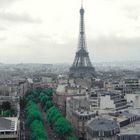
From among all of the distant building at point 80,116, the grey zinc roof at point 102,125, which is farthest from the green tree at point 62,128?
the grey zinc roof at point 102,125

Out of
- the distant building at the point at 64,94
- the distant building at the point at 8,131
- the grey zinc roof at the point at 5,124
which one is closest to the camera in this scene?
the distant building at the point at 8,131

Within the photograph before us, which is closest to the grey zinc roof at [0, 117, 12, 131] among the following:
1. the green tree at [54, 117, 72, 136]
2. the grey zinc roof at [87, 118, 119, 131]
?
the green tree at [54, 117, 72, 136]

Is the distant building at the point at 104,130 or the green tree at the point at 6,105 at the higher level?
the green tree at the point at 6,105

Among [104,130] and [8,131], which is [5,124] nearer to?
[8,131]

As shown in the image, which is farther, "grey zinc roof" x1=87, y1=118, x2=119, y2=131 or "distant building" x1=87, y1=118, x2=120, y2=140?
"grey zinc roof" x1=87, y1=118, x2=119, y2=131

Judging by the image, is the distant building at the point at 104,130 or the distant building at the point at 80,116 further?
the distant building at the point at 80,116

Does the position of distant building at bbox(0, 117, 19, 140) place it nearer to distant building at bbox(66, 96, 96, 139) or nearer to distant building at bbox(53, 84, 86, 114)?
distant building at bbox(66, 96, 96, 139)

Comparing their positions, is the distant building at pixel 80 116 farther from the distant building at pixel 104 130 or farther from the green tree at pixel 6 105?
the green tree at pixel 6 105

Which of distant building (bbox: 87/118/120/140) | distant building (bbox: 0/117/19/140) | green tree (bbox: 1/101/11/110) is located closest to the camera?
distant building (bbox: 0/117/19/140)

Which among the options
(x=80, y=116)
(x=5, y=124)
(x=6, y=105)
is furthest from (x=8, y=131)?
(x=6, y=105)

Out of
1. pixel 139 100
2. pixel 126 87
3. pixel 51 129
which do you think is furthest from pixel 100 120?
pixel 126 87
